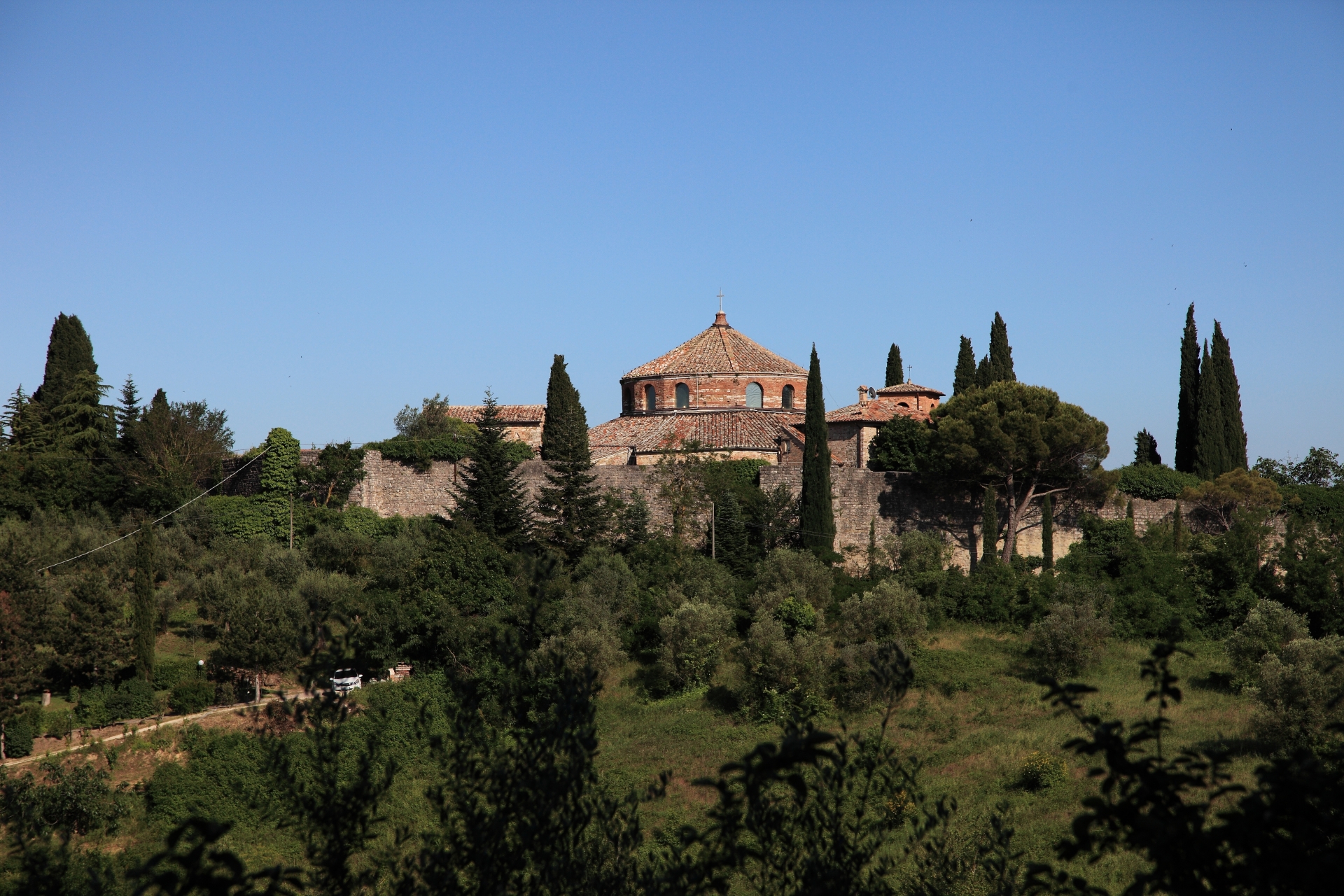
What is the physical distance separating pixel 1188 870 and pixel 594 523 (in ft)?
91.1

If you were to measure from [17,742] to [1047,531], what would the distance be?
24.4 m

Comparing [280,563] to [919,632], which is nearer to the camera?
[919,632]

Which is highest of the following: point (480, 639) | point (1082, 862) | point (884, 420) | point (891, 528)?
point (884, 420)

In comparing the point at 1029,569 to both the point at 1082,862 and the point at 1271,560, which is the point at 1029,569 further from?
the point at 1082,862

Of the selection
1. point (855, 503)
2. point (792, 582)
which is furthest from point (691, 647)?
point (855, 503)

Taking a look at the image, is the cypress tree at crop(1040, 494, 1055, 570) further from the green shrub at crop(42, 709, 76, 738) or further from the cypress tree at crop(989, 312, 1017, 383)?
the green shrub at crop(42, 709, 76, 738)

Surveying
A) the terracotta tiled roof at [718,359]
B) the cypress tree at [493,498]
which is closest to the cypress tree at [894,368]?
the terracotta tiled roof at [718,359]

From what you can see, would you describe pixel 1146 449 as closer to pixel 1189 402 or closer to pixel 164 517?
pixel 1189 402

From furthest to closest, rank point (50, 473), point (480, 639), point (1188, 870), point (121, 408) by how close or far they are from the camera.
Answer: point (121, 408)
point (50, 473)
point (480, 639)
point (1188, 870)

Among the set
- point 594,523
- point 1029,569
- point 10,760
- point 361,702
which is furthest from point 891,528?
point 10,760

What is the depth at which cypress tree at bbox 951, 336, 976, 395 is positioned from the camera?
42.0 metres

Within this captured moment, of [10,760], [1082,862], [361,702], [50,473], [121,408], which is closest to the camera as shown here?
[1082,862]

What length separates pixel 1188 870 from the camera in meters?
5.58

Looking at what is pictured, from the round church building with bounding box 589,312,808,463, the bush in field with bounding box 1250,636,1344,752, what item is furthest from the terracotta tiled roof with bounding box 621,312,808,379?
the bush in field with bounding box 1250,636,1344,752
